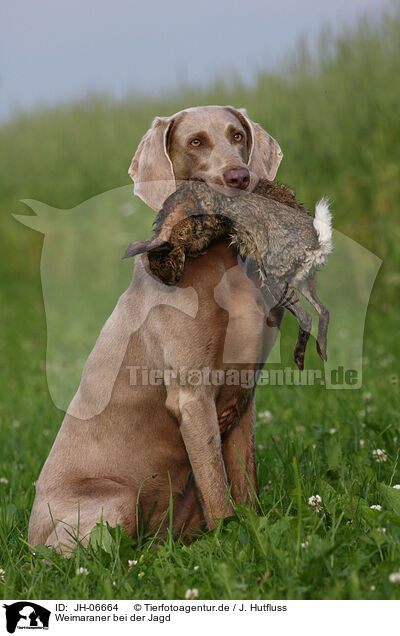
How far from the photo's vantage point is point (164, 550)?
2.59 m

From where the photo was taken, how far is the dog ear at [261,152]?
3.12 meters

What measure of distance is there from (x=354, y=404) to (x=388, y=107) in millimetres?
4340

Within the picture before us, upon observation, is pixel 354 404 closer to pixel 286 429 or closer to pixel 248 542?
pixel 286 429

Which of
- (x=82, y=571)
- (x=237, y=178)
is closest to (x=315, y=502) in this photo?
(x=82, y=571)

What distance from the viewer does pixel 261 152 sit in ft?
10.5

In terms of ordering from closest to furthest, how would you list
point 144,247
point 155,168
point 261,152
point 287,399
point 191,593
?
point 191,593, point 144,247, point 155,168, point 261,152, point 287,399

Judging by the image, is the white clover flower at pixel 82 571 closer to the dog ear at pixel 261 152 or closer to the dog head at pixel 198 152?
the dog head at pixel 198 152

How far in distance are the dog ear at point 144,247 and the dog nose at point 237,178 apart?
0.37 meters

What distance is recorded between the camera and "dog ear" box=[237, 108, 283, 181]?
3.12 metres

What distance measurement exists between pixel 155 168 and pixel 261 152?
0.50 m
